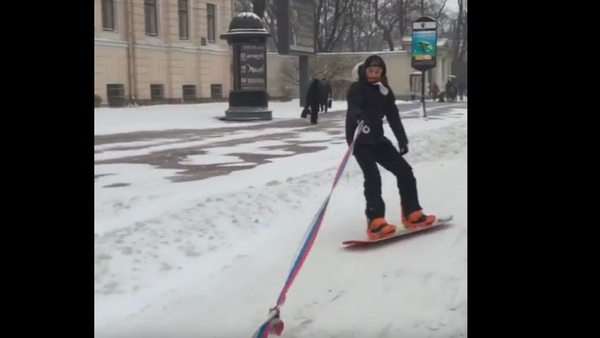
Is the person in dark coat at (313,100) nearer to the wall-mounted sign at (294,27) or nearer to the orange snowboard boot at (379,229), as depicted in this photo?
the wall-mounted sign at (294,27)

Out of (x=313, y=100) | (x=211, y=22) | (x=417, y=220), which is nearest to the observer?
(x=417, y=220)

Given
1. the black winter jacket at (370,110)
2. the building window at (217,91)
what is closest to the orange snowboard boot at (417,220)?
the black winter jacket at (370,110)

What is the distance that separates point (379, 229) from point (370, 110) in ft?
3.13

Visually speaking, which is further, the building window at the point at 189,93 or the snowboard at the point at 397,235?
the building window at the point at 189,93

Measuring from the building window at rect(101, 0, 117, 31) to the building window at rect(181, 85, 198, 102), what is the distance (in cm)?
552

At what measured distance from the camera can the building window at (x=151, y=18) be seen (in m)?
11.3

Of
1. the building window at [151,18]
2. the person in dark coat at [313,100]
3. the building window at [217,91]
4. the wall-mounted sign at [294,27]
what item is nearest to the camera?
the wall-mounted sign at [294,27]

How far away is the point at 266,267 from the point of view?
5.05 metres

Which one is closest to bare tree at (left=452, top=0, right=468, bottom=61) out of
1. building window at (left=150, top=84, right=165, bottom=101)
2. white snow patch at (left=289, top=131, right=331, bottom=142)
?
white snow patch at (left=289, top=131, right=331, bottom=142)

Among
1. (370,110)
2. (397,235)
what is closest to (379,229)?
(397,235)

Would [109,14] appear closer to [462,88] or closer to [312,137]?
[312,137]

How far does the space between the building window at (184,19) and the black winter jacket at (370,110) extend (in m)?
6.34
